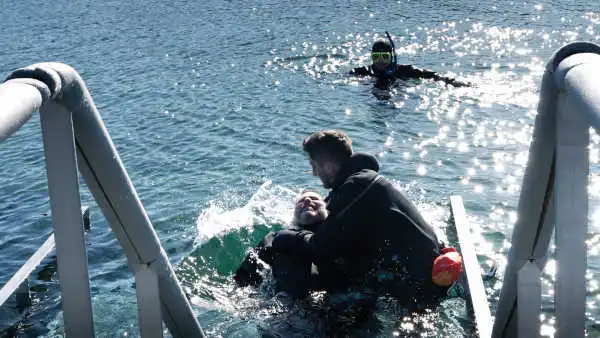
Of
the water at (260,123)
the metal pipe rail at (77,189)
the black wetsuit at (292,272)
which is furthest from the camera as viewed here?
the water at (260,123)

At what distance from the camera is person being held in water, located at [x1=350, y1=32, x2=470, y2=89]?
1706cm

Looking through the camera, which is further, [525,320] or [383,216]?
[383,216]

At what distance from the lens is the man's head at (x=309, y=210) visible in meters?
6.68

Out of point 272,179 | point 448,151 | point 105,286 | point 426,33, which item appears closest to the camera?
point 105,286

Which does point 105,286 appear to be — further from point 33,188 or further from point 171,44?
point 171,44

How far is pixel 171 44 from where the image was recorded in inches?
933

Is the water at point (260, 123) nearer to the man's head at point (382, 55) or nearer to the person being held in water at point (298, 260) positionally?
the person being held in water at point (298, 260)

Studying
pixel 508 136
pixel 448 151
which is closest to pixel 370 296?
pixel 448 151

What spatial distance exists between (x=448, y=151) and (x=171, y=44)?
1363 centimetres

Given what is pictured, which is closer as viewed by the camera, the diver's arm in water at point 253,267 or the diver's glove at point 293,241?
the diver's glove at point 293,241

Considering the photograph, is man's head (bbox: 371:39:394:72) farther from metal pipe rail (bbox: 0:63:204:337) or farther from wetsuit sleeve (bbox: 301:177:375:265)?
metal pipe rail (bbox: 0:63:204:337)

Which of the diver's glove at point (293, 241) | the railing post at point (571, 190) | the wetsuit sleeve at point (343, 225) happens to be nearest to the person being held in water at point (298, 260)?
the diver's glove at point (293, 241)

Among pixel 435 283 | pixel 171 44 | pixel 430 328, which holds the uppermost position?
pixel 435 283

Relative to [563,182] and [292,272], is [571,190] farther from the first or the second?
[292,272]
